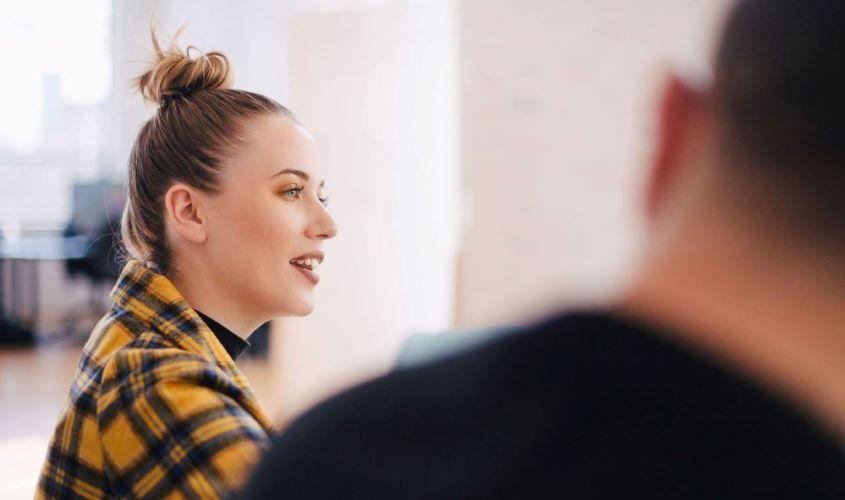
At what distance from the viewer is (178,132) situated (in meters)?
1.15

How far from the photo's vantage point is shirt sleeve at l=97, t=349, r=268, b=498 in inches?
30.1

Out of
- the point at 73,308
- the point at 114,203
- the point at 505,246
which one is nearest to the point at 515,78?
the point at 505,246

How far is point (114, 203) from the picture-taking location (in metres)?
5.29

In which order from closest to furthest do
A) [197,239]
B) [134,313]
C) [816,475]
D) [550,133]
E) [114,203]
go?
[816,475] → [134,313] → [197,239] → [550,133] → [114,203]

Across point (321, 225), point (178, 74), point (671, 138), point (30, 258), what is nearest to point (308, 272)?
point (321, 225)

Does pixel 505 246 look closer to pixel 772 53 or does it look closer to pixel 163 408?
pixel 163 408

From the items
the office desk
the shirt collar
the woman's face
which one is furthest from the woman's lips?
the office desk

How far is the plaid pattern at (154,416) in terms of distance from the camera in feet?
2.53

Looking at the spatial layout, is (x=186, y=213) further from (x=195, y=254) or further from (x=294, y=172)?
(x=294, y=172)

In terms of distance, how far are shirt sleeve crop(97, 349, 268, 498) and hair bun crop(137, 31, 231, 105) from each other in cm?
50

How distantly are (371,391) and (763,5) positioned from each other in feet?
0.76

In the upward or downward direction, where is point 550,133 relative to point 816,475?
downward

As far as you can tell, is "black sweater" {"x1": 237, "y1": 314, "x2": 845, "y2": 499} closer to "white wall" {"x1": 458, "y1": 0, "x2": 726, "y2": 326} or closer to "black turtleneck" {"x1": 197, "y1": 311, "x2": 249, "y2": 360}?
"black turtleneck" {"x1": 197, "y1": 311, "x2": 249, "y2": 360}

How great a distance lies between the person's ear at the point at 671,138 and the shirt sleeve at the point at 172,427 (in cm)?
51
